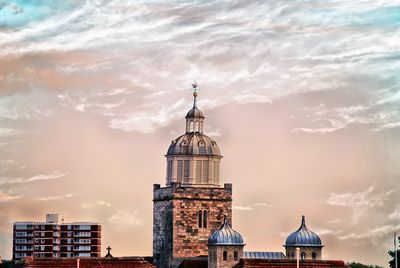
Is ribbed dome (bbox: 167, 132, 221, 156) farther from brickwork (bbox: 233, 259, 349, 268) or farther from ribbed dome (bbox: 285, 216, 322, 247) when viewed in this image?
brickwork (bbox: 233, 259, 349, 268)

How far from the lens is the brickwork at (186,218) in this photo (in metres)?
153

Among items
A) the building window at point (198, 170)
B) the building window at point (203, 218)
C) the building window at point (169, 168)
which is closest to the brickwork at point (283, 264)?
the building window at point (203, 218)

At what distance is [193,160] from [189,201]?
405 centimetres

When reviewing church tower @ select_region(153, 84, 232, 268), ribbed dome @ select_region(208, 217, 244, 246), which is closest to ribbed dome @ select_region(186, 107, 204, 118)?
church tower @ select_region(153, 84, 232, 268)

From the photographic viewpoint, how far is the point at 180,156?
155000 mm

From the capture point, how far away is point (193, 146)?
15488 cm

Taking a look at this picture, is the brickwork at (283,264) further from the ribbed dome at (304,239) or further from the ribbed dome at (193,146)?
the ribbed dome at (193,146)

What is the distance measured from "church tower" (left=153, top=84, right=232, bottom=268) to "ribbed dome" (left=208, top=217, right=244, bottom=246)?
35.0ft

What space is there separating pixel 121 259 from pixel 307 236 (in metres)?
19.8

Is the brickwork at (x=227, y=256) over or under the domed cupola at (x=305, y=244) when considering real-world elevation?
under

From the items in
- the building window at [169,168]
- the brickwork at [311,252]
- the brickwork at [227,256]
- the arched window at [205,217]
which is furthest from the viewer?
the building window at [169,168]

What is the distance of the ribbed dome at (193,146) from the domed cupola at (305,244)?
14.3 meters

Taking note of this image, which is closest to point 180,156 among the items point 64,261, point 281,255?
point 281,255

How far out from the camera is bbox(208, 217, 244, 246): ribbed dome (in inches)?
5566
